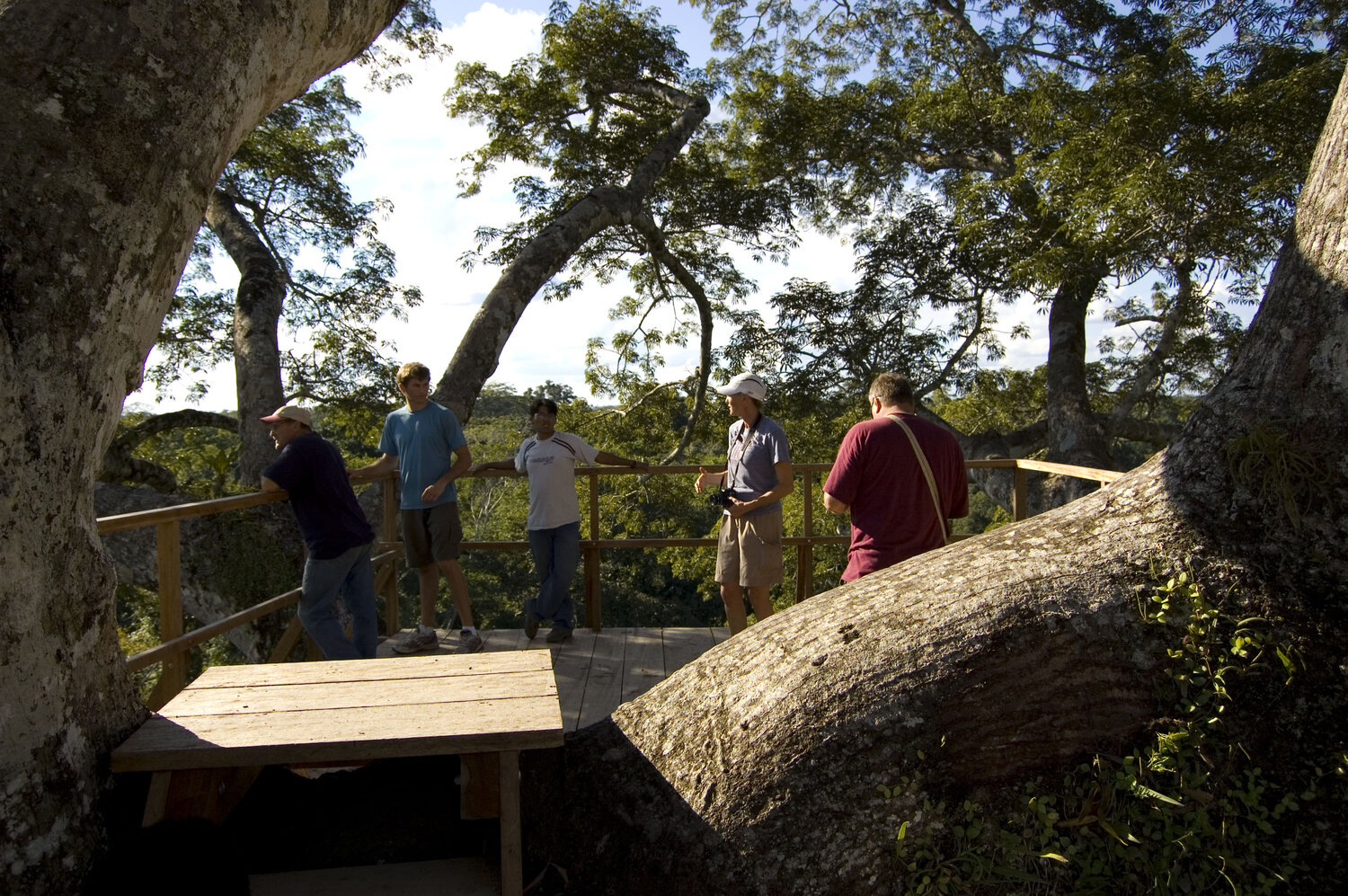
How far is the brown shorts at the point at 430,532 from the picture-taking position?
16.8 feet

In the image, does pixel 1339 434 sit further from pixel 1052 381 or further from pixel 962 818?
pixel 1052 381

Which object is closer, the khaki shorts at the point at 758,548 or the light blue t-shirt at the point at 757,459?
the light blue t-shirt at the point at 757,459

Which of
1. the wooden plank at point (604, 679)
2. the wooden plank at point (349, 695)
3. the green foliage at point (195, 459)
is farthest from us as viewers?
the green foliage at point (195, 459)

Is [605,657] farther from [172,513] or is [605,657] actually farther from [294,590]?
[172,513]

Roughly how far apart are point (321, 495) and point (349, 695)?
1.85 metres

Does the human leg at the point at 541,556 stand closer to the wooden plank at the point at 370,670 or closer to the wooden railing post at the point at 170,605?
the wooden railing post at the point at 170,605

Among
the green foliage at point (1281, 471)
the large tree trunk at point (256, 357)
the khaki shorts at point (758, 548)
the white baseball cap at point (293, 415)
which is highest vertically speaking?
the large tree trunk at point (256, 357)

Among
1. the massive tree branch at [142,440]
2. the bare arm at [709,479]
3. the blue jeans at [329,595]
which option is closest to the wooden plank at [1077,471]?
the bare arm at [709,479]

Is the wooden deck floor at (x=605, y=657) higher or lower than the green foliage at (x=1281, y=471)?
lower

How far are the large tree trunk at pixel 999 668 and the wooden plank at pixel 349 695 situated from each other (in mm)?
336

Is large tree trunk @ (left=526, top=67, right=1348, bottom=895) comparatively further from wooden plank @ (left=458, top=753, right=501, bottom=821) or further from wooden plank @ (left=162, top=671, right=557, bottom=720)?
wooden plank @ (left=162, top=671, right=557, bottom=720)

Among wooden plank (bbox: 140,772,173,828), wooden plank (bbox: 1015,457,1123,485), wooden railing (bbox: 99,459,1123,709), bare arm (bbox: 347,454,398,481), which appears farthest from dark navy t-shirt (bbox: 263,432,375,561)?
wooden plank (bbox: 1015,457,1123,485)

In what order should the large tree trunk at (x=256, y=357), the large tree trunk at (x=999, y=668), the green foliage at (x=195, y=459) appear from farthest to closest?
the green foliage at (x=195, y=459) < the large tree trunk at (x=256, y=357) < the large tree trunk at (x=999, y=668)

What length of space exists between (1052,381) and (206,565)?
1082cm
